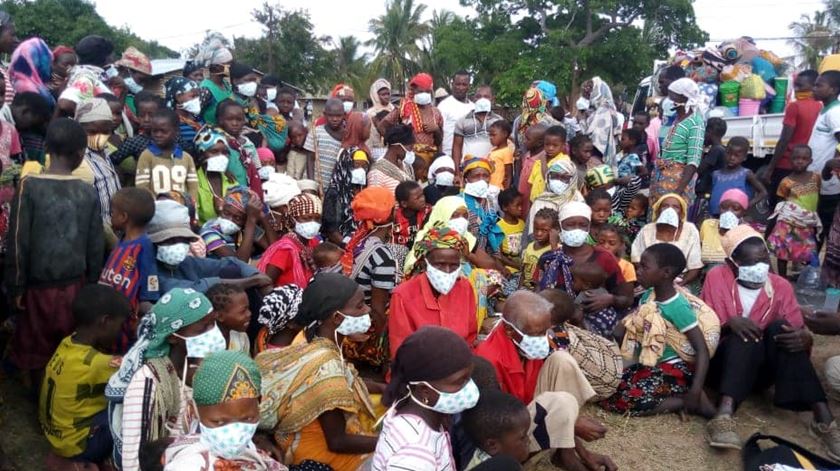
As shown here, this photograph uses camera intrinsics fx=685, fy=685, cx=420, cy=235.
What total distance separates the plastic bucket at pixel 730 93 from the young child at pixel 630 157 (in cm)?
201

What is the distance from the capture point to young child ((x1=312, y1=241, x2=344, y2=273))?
4777 millimetres

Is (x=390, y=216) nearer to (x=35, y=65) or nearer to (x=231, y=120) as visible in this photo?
(x=231, y=120)

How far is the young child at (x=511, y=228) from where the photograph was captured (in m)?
6.23

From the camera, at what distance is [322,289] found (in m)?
3.45

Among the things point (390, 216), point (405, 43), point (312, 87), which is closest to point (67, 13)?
point (312, 87)

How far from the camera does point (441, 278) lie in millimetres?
4273

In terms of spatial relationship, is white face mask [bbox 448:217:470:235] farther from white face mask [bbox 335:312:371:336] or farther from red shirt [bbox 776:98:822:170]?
red shirt [bbox 776:98:822:170]

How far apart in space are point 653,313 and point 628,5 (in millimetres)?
29348

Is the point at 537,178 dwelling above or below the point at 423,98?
below

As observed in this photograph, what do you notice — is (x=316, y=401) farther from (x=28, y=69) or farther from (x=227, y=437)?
(x=28, y=69)

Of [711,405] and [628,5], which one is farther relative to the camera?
[628,5]

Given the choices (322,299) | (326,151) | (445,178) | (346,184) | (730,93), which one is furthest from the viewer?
(730,93)

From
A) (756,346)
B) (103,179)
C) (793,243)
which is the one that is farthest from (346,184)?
(793,243)

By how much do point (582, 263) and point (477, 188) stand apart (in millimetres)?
1583
